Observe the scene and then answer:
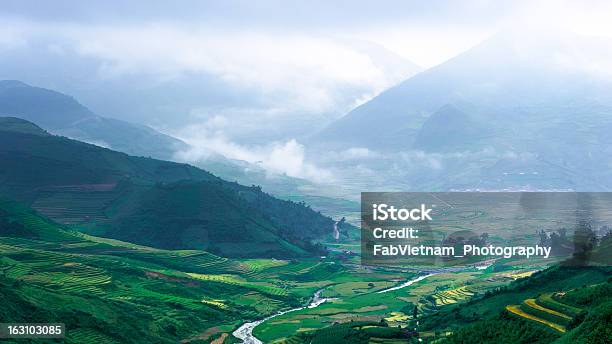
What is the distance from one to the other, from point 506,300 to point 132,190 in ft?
391

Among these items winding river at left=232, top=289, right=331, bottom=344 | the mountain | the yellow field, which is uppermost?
the mountain

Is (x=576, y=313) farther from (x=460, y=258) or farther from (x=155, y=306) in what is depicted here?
(x=460, y=258)

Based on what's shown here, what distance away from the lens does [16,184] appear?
179375mm

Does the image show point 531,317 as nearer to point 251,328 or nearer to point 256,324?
point 251,328

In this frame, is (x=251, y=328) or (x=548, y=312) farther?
(x=251, y=328)

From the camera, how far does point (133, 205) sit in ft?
568

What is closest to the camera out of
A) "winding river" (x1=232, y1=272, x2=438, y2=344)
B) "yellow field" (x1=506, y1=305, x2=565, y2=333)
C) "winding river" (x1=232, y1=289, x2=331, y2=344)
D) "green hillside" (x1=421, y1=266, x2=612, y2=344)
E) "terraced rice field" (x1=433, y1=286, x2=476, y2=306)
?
"green hillside" (x1=421, y1=266, x2=612, y2=344)

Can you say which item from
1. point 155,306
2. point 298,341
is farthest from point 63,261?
point 298,341

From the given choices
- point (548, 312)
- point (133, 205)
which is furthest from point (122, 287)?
point (133, 205)

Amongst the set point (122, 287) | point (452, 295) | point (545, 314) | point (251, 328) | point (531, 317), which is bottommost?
point (251, 328)

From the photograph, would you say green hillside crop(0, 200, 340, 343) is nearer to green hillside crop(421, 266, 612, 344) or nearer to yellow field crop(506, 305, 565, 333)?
green hillside crop(421, 266, 612, 344)

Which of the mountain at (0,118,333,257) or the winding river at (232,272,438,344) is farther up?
the mountain at (0,118,333,257)

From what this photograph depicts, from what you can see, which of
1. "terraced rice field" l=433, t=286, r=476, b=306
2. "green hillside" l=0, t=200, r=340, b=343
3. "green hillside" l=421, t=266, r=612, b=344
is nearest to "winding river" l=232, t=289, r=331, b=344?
"green hillside" l=0, t=200, r=340, b=343

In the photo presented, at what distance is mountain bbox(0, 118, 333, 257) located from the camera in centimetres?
16188
